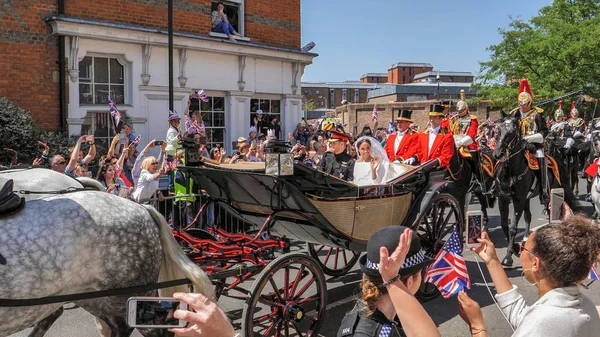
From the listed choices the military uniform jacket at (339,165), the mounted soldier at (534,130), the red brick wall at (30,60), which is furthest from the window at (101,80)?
the mounted soldier at (534,130)

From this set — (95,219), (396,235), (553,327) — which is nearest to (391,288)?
(396,235)

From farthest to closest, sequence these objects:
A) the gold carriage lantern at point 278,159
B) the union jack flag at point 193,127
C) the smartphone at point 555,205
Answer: the union jack flag at point 193,127
the smartphone at point 555,205
the gold carriage lantern at point 278,159

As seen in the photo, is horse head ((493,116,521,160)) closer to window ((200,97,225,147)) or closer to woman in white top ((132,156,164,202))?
woman in white top ((132,156,164,202))

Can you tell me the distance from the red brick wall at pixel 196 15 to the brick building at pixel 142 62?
2cm

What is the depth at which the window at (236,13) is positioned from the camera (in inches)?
623

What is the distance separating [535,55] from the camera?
31.1 m

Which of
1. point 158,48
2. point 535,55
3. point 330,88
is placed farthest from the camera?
point 330,88

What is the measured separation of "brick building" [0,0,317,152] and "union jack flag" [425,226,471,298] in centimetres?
1085

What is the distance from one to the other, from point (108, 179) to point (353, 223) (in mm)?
4382

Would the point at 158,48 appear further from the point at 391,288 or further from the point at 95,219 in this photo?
the point at 391,288

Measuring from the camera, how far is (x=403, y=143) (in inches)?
321

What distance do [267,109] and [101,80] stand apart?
17.6 ft

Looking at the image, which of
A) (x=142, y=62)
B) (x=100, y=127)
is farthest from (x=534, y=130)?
(x=100, y=127)

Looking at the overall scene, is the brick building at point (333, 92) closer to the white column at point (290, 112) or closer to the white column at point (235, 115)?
the white column at point (290, 112)
